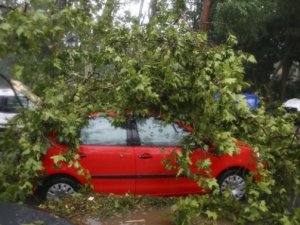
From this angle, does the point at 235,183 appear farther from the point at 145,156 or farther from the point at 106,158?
the point at 106,158

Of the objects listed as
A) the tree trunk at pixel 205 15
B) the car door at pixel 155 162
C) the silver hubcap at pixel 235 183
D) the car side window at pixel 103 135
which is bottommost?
the silver hubcap at pixel 235 183

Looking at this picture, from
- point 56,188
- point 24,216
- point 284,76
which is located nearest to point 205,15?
point 56,188

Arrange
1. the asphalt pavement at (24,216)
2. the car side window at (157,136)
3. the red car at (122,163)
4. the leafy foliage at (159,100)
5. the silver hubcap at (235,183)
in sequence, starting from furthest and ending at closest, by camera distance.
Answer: the silver hubcap at (235,183) < the car side window at (157,136) < the red car at (122,163) < the leafy foliage at (159,100) < the asphalt pavement at (24,216)

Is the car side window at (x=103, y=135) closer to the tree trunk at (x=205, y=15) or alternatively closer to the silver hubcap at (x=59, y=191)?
the silver hubcap at (x=59, y=191)

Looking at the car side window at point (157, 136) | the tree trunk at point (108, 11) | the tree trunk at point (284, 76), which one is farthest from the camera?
the tree trunk at point (284, 76)

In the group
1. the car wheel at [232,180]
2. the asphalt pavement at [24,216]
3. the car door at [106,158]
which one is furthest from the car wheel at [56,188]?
the asphalt pavement at [24,216]

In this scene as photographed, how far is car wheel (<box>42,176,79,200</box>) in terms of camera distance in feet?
22.7

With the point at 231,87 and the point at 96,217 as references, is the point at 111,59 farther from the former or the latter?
the point at 96,217

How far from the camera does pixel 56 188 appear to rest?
22.8 feet

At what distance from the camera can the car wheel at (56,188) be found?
692 cm

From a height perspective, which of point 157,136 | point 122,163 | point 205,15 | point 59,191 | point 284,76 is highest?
point 205,15

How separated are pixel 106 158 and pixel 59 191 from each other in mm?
792

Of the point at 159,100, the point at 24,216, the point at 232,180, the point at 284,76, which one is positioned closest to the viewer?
the point at 24,216

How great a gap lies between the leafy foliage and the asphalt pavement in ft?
6.14
